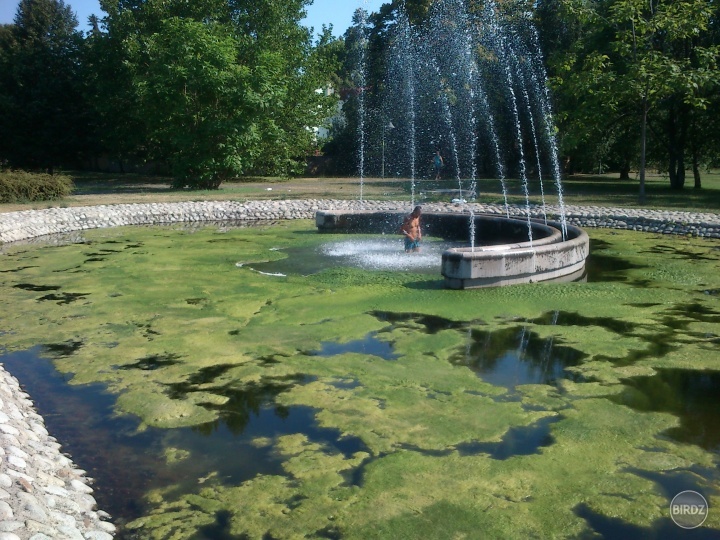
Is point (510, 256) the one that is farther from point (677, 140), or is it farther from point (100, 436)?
point (677, 140)

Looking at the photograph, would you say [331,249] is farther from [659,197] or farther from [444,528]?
[659,197]

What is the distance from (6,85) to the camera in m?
34.3

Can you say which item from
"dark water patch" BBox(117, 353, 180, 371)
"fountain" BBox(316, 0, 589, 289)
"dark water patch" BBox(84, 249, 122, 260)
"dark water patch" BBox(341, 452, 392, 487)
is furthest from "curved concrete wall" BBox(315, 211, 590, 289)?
"fountain" BBox(316, 0, 589, 289)

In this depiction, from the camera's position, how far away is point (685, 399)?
620cm

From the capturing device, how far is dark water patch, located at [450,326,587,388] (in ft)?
22.4

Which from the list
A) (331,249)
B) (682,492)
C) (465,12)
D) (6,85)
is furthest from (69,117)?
(682,492)

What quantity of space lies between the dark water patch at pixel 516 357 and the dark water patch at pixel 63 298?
5.40 m

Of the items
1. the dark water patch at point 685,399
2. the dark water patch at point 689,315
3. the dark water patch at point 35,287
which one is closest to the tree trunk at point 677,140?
the dark water patch at point 689,315

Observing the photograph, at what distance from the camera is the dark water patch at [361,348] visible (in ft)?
24.5

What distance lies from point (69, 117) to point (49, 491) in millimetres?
33085

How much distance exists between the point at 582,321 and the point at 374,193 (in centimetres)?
1717

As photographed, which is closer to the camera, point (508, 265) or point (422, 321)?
point (422, 321)

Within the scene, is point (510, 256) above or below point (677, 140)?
below

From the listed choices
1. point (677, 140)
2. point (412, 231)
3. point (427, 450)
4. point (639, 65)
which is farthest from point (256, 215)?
point (677, 140)
